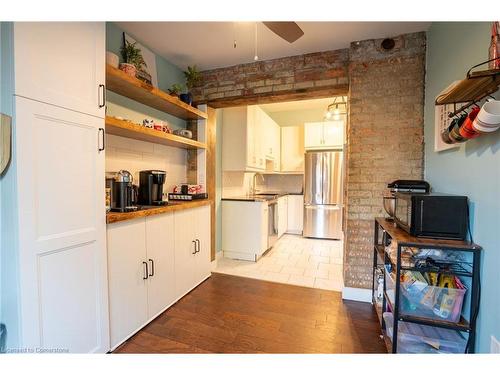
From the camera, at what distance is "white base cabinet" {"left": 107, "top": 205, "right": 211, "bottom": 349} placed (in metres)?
1.60

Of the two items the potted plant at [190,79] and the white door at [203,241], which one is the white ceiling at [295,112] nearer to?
Result: the potted plant at [190,79]

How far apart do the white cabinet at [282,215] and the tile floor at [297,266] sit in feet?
1.43

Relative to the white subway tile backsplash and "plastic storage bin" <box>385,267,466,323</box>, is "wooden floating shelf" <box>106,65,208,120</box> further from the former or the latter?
"plastic storage bin" <box>385,267,466,323</box>

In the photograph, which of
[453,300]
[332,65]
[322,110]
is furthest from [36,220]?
[322,110]

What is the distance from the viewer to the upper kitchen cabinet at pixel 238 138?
141 inches

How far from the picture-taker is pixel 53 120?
118cm

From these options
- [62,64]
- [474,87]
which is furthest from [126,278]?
[474,87]

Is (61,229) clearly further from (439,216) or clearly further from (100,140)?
(439,216)

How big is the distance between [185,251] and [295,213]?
3280mm

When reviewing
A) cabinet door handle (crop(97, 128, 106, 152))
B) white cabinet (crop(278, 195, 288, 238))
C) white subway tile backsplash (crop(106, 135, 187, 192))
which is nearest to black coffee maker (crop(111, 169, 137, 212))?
cabinet door handle (crop(97, 128, 106, 152))

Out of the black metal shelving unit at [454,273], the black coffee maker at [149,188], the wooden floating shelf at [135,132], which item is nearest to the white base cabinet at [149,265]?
the black coffee maker at [149,188]

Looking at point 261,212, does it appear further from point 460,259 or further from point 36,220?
point 36,220

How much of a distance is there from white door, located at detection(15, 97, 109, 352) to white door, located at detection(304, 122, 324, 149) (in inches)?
160
